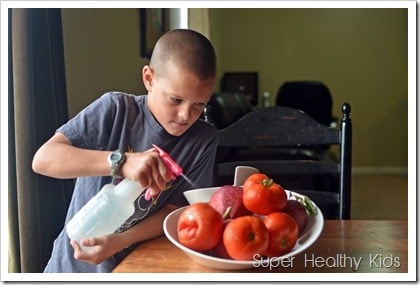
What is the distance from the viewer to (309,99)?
1.54m

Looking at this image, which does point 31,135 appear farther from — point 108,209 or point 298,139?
point 298,139

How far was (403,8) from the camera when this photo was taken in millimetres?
505

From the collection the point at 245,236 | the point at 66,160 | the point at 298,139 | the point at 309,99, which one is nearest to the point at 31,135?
the point at 66,160

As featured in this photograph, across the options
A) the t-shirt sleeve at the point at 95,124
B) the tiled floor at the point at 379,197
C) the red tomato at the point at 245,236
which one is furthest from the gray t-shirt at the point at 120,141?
the tiled floor at the point at 379,197

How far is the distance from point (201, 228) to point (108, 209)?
12cm

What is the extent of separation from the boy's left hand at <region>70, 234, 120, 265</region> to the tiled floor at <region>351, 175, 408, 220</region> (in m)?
0.35

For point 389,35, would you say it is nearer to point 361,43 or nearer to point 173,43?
point 361,43

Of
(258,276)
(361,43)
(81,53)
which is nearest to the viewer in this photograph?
(258,276)

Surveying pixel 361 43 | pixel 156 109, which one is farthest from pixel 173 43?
pixel 361 43

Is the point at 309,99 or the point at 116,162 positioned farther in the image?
the point at 309,99

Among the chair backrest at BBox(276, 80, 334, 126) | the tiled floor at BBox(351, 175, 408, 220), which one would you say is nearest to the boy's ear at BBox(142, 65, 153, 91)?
the tiled floor at BBox(351, 175, 408, 220)

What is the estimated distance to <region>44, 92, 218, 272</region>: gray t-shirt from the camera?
1.51 feet

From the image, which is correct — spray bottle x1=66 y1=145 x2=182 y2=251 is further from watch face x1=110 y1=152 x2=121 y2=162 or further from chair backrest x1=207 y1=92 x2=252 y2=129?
chair backrest x1=207 y1=92 x2=252 y2=129

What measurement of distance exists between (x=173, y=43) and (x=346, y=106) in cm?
31
